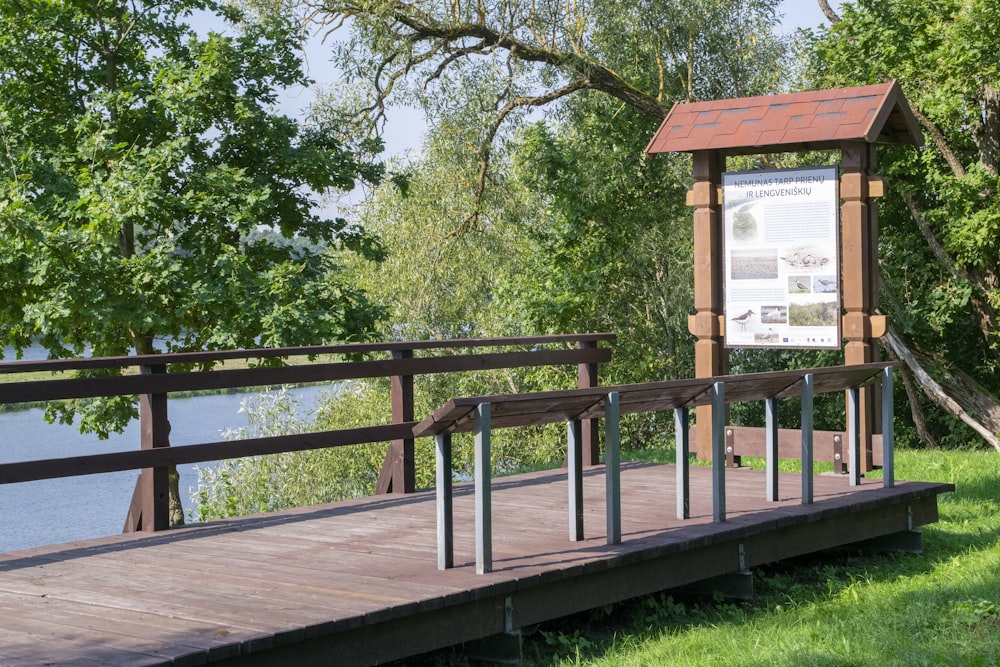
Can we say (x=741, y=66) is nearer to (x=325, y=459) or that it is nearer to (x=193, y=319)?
(x=193, y=319)

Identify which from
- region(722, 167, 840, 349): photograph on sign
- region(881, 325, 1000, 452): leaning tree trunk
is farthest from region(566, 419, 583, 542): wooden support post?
region(881, 325, 1000, 452): leaning tree trunk

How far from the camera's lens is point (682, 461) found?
7082mm

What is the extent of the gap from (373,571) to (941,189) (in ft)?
37.4

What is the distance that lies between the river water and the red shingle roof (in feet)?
46.0

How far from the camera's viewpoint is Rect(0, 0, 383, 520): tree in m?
15.1

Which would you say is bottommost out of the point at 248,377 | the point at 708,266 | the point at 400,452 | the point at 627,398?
the point at 400,452

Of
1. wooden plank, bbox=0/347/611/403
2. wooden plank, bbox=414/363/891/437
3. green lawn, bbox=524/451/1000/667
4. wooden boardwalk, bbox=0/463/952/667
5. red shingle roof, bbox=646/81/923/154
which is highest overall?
red shingle roof, bbox=646/81/923/154

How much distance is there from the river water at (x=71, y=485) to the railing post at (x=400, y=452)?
13.5 m

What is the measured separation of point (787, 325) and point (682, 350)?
13.6 meters

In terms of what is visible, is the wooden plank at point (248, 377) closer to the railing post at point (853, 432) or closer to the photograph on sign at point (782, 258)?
the photograph on sign at point (782, 258)

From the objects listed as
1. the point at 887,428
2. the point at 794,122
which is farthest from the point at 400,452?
the point at 794,122

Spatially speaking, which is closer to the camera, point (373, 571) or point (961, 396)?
point (373, 571)

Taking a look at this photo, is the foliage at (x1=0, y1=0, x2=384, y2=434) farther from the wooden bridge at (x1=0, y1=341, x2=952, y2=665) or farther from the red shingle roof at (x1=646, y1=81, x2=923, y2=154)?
the wooden bridge at (x1=0, y1=341, x2=952, y2=665)

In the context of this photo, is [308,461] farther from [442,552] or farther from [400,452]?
[442,552]
